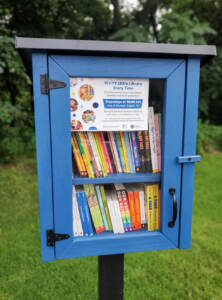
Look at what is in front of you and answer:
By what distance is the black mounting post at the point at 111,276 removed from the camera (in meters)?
1.45

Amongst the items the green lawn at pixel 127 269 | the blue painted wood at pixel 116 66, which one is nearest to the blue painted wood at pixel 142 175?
the blue painted wood at pixel 116 66

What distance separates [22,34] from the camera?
7402 mm

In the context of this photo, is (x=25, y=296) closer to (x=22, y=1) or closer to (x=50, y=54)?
(x=50, y=54)

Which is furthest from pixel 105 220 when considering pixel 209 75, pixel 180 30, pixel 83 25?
pixel 83 25

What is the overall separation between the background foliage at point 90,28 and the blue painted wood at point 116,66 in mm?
3432

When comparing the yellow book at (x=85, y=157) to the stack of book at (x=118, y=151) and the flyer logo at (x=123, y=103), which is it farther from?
the flyer logo at (x=123, y=103)

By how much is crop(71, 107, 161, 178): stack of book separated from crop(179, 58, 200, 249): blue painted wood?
5.2 inches

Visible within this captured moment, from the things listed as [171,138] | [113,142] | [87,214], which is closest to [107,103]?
[113,142]

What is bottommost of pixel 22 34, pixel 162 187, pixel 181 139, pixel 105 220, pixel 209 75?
pixel 105 220

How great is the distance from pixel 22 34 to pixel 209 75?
209 inches

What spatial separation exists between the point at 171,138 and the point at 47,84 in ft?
1.89

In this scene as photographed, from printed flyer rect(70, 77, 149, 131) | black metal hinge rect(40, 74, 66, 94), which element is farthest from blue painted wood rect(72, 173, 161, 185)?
black metal hinge rect(40, 74, 66, 94)

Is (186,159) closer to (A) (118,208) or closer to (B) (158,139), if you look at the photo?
(B) (158,139)

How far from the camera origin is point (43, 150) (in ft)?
3.54
